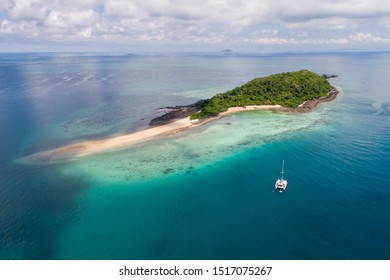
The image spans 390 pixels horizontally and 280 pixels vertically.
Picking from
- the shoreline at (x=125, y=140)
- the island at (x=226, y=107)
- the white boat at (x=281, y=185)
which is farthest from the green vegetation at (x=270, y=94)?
the white boat at (x=281, y=185)

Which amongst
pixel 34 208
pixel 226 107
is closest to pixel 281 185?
pixel 34 208

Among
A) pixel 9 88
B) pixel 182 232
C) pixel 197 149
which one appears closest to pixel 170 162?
pixel 197 149

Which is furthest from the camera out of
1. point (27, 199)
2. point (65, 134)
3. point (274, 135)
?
point (65, 134)

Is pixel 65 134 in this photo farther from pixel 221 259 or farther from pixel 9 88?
pixel 9 88

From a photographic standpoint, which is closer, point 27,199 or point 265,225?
point 265,225

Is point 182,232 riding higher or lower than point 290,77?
lower

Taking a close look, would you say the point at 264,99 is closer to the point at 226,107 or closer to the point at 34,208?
the point at 226,107

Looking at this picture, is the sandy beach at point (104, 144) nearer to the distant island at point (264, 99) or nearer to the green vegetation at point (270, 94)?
the distant island at point (264, 99)
